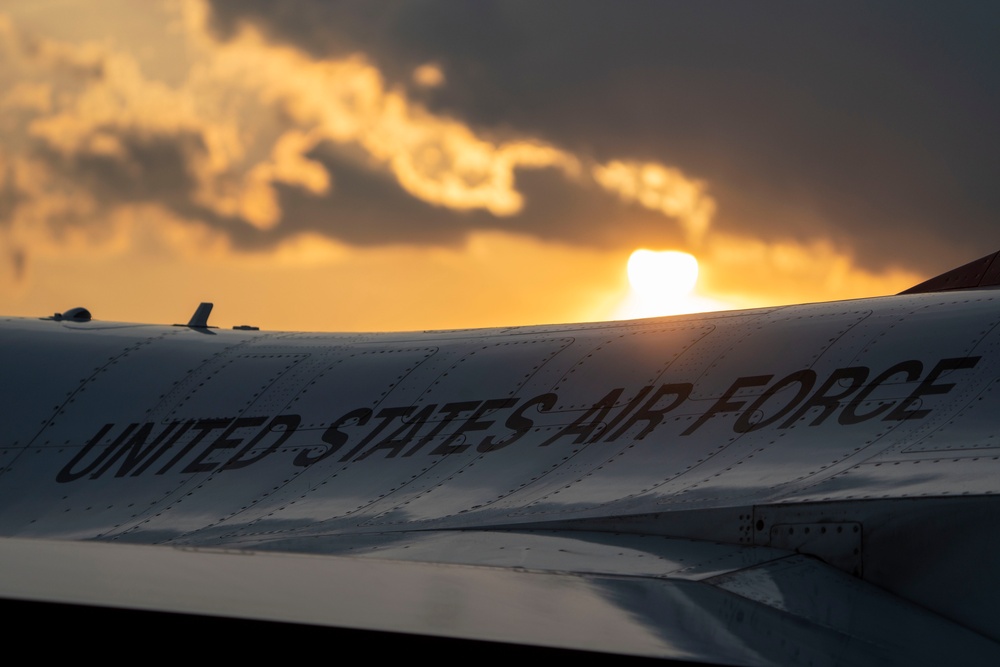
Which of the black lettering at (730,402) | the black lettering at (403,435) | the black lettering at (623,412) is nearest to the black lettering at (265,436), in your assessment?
the black lettering at (403,435)

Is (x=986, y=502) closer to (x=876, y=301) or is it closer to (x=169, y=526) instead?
(x=876, y=301)

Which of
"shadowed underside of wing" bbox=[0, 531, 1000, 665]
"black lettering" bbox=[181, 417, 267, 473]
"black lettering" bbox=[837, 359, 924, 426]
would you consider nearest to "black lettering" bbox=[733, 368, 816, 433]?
"black lettering" bbox=[837, 359, 924, 426]

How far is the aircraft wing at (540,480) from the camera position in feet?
12.3

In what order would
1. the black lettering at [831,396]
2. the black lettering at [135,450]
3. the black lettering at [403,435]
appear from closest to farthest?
the black lettering at [831,396] < the black lettering at [403,435] < the black lettering at [135,450]

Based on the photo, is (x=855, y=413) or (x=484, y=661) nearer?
(x=484, y=661)

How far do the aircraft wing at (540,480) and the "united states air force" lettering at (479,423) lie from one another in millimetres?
26

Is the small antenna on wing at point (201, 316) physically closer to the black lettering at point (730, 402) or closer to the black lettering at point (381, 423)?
the black lettering at point (381, 423)

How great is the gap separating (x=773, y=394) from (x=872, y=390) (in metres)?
0.77

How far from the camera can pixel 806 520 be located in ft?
22.8

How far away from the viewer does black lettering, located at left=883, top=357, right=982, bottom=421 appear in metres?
7.95

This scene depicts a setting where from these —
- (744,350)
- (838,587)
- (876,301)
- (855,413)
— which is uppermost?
(876,301)

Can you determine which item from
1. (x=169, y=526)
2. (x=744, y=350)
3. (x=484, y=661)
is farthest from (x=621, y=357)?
(x=484, y=661)

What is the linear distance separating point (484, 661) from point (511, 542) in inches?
171

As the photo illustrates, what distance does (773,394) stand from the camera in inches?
343
